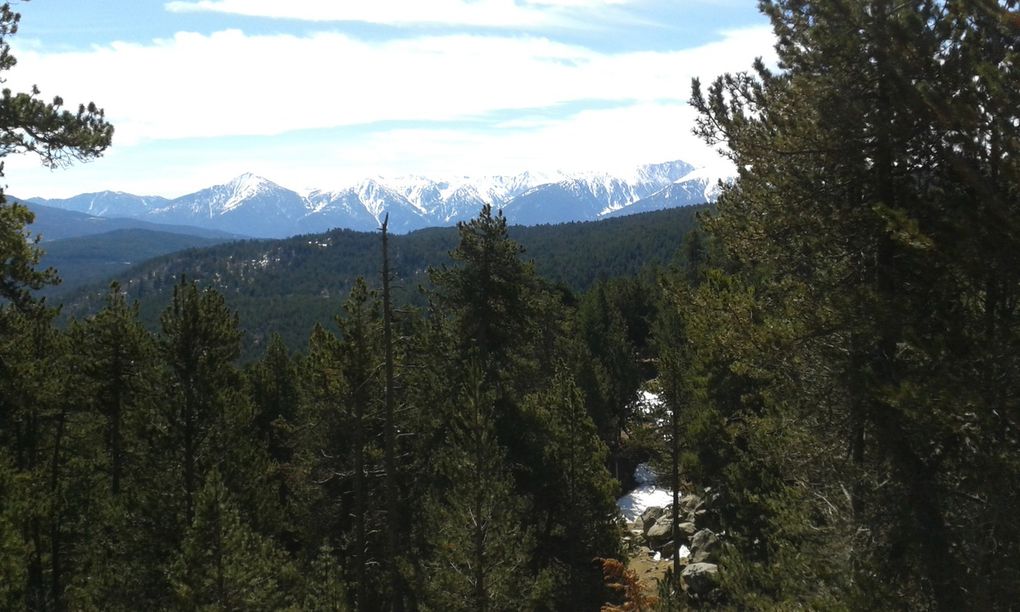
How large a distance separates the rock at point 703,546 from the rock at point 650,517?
6.12m

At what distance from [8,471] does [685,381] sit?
53.7ft

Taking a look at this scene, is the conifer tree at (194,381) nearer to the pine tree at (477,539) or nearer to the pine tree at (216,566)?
the pine tree at (216,566)

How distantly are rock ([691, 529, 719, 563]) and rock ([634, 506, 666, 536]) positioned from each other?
6124 mm

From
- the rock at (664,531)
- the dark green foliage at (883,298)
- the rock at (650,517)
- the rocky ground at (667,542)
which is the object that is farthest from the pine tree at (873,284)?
the rock at (650,517)

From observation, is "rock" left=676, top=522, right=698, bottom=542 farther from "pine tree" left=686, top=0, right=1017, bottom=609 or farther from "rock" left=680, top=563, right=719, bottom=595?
"pine tree" left=686, top=0, right=1017, bottom=609

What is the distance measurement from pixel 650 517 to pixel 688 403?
45.6 feet

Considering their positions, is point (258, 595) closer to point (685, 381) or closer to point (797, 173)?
point (797, 173)

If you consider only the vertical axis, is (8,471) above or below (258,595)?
above

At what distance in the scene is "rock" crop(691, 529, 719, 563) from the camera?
24.3 m

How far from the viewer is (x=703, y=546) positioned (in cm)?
2542

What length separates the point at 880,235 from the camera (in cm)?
Answer: 697

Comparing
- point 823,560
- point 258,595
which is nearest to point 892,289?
point 823,560

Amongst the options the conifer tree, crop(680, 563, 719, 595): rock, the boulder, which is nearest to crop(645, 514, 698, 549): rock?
the boulder

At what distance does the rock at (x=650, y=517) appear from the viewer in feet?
108
